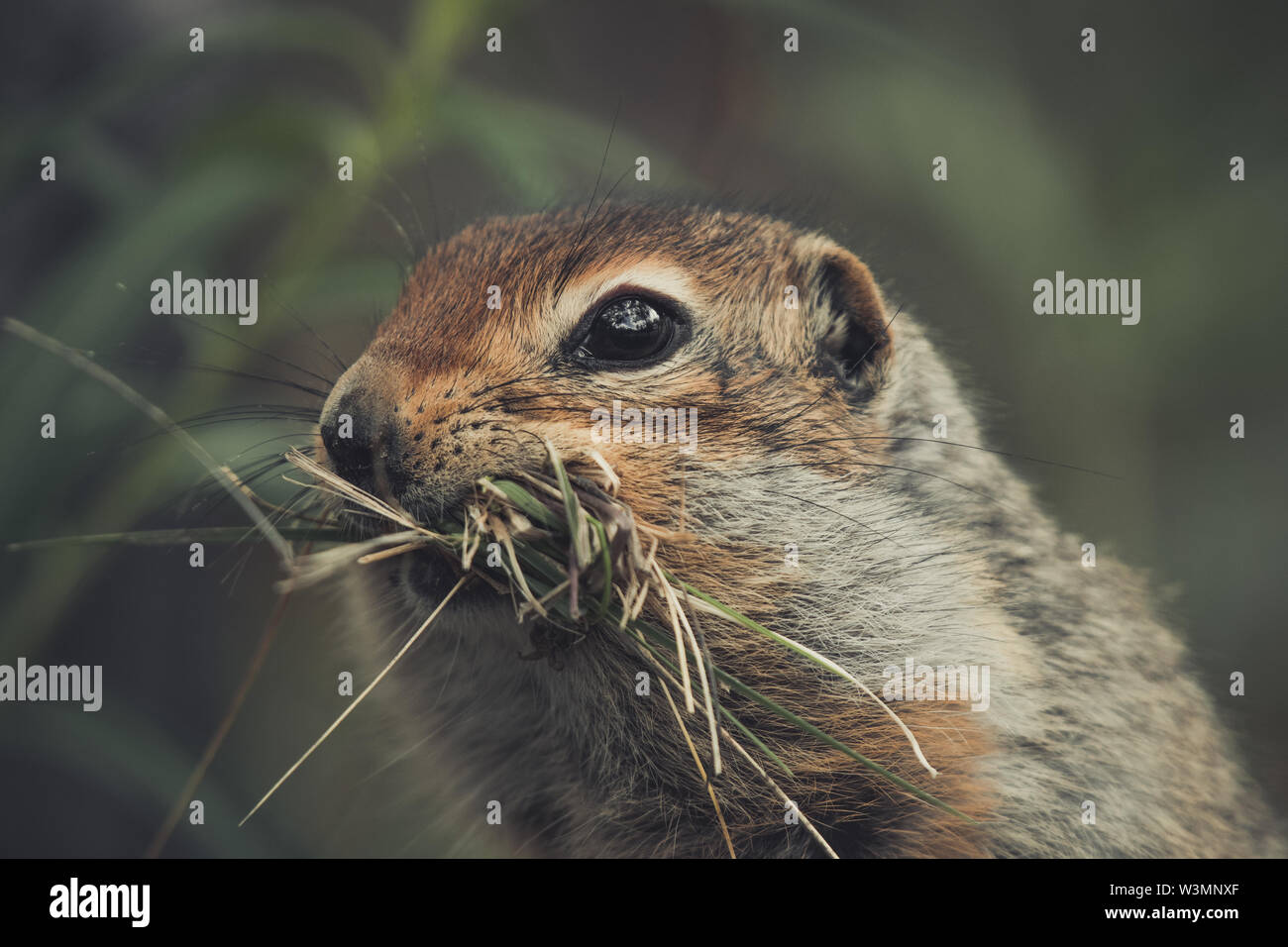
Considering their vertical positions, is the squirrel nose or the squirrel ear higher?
the squirrel ear

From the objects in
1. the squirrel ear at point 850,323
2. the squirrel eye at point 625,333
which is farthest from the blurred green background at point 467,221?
the squirrel eye at point 625,333

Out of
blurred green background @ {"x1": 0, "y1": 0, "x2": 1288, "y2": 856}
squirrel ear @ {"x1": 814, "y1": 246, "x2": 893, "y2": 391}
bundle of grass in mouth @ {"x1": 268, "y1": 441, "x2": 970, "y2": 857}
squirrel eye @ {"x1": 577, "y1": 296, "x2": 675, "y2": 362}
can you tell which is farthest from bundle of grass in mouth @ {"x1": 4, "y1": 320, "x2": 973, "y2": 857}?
blurred green background @ {"x1": 0, "y1": 0, "x2": 1288, "y2": 856}

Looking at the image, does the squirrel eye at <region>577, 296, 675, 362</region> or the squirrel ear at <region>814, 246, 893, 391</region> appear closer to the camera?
the squirrel eye at <region>577, 296, 675, 362</region>

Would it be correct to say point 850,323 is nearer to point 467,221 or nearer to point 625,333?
point 625,333

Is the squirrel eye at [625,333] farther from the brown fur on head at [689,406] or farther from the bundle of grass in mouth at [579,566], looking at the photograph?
the bundle of grass in mouth at [579,566]

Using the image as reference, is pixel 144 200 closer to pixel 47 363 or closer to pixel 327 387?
pixel 47 363

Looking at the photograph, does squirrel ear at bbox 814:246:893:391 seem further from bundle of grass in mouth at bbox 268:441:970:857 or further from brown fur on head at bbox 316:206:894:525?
bundle of grass in mouth at bbox 268:441:970:857

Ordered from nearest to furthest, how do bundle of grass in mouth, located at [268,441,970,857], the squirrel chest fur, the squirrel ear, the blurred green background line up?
1. bundle of grass in mouth, located at [268,441,970,857]
2. the squirrel chest fur
3. the squirrel ear
4. the blurred green background

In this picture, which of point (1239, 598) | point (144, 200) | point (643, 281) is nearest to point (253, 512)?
point (643, 281)
